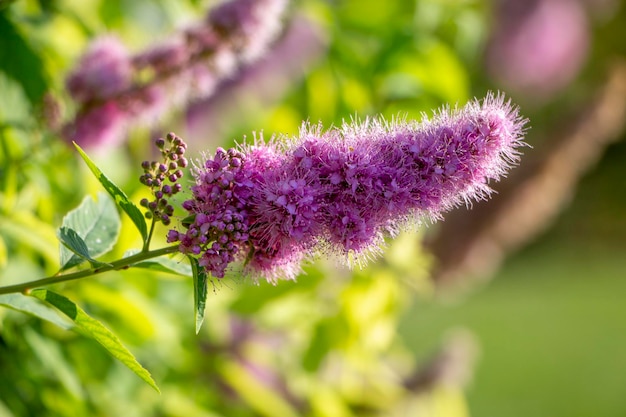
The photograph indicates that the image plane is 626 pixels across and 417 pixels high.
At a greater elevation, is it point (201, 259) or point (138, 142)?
point (138, 142)

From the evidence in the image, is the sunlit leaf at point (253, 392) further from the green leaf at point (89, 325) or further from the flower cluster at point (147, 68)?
the green leaf at point (89, 325)

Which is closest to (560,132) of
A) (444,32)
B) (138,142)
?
(444,32)

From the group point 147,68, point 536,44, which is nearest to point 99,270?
point 147,68

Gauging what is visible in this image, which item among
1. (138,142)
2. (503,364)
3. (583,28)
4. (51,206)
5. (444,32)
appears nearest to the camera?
(51,206)

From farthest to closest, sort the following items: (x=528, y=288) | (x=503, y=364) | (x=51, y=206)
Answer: (x=528, y=288) < (x=503, y=364) < (x=51, y=206)

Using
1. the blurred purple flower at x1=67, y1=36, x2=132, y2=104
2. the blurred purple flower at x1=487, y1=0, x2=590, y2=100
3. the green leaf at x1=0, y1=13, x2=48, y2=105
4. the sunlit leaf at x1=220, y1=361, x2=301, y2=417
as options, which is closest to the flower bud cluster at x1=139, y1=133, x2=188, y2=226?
the blurred purple flower at x1=67, y1=36, x2=132, y2=104

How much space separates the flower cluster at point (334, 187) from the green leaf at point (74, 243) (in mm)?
73

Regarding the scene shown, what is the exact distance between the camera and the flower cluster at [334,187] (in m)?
0.72

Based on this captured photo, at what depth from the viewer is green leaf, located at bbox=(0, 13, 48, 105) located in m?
1.24

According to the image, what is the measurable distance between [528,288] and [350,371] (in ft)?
22.7

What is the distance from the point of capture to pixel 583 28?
4129 mm

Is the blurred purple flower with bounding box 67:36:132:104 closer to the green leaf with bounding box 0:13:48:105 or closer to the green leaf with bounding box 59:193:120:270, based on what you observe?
the green leaf with bounding box 0:13:48:105

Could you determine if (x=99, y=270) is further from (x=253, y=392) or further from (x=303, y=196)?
(x=253, y=392)

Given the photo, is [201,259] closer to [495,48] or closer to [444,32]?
[444,32]
